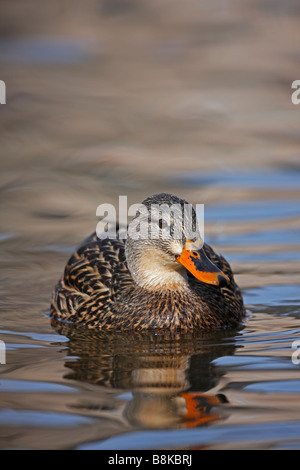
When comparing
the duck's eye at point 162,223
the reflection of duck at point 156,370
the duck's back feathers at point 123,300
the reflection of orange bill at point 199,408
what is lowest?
the reflection of orange bill at point 199,408

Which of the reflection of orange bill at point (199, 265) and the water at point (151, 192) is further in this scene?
the reflection of orange bill at point (199, 265)

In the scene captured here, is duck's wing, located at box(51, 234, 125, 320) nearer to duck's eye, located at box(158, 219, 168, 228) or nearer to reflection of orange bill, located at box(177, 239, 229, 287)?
duck's eye, located at box(158, 219, 168, 228)

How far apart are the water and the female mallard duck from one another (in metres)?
0.17

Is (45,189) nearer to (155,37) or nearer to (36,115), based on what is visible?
(36,115)

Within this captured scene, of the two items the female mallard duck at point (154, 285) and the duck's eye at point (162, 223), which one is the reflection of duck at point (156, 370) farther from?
the duck's eye at point (162, 223)

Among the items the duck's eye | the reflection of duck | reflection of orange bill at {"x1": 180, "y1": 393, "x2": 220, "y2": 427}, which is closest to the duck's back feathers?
the reflection of duck

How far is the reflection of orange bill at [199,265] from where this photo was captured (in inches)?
290

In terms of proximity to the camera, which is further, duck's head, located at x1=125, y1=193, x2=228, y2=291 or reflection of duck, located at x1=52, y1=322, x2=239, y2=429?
duck's head, located at x1=125, y1=193, x2=228, y2=291


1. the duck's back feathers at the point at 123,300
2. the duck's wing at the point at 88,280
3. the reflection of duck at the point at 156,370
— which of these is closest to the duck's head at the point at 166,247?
the duck's back feathers at the point at 123,300

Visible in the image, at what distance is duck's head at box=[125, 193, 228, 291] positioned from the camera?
7.47 m

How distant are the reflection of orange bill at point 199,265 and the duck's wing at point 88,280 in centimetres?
100

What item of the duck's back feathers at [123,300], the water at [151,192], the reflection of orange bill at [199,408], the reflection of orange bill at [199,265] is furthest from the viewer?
the duck's back feathers at [123,300]

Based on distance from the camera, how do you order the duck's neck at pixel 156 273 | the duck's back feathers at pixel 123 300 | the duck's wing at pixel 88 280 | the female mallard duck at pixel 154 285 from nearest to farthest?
the female mallard duck at pixel 154 285
the duck's back feathers at pixel 123 300
the duck's neck at pixel 156 273
the duck's wing at pixel 88 280

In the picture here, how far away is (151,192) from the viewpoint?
1186 centimetres
